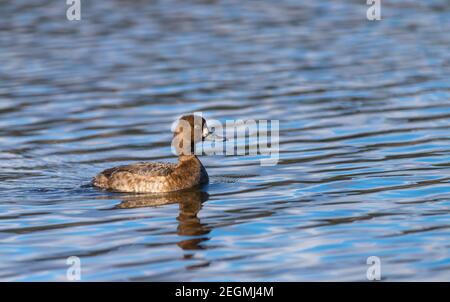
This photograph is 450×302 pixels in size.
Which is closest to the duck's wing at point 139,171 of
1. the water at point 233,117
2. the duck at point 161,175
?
the duck at point 161,175

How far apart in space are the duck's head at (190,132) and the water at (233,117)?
589 millimetres

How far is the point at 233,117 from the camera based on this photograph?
17328mm

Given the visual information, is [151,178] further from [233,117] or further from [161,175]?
[233,117]

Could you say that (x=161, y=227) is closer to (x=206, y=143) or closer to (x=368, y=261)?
(x=368, y=261)

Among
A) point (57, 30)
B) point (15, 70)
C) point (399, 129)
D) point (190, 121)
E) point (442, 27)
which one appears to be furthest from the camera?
point (57, 30)

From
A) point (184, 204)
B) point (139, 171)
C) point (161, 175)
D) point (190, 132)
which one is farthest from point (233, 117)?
point (184, 204)

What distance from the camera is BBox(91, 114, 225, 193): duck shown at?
43.1ft

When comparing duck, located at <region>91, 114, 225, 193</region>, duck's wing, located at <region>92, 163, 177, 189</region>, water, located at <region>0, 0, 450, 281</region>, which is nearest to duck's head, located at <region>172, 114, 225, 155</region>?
duck, located at <region>91, 114, 225, 193</region>

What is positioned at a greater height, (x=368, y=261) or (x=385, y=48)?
(x=385, y=48)

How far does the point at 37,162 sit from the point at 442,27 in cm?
1297

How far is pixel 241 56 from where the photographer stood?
22703 mm

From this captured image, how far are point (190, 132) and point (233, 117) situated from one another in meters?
3.88

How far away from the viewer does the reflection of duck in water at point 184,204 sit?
1102 centimetres
